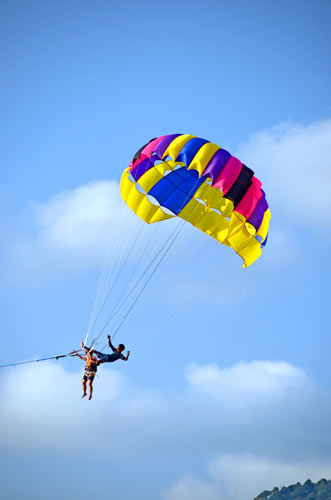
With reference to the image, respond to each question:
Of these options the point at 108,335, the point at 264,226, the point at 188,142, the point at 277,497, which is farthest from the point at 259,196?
the point at 277,497

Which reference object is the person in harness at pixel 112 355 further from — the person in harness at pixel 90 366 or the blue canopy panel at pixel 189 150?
the blue canopy panel at pixel 189 150

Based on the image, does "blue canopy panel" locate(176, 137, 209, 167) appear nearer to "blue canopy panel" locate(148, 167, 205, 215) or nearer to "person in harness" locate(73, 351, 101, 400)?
"blue canopy panel" locate(148, 167, 205, 215)

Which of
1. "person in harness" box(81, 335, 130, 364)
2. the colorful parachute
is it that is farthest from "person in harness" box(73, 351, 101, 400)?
the colorful parachute

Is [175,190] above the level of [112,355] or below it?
above

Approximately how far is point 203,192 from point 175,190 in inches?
34.1

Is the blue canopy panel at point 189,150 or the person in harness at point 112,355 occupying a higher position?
the blue canopy panel at point 189,150

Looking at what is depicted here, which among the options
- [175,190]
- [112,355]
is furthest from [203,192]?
[112,355]

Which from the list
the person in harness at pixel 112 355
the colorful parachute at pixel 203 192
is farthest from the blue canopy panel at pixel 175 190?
the person in harness at pixel 112 355

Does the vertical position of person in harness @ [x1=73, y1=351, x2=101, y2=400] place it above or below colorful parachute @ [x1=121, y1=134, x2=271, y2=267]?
below

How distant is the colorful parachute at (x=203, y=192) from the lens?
75.6 feet

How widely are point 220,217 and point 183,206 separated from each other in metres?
1.18

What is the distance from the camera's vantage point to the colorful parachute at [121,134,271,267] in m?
23.0

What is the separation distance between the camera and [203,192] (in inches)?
952

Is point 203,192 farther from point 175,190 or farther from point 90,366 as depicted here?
point 90,366
